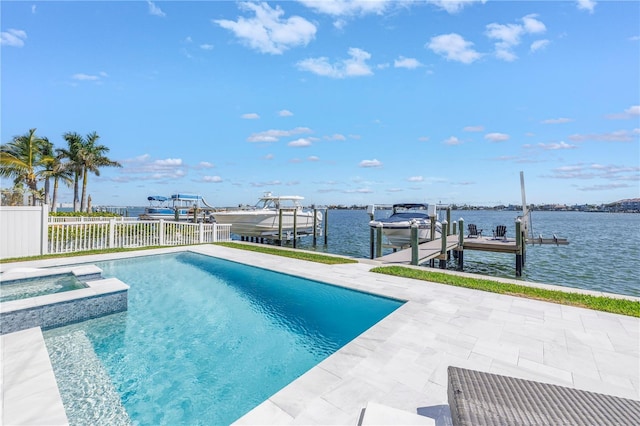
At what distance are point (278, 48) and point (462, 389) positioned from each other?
12414 mm

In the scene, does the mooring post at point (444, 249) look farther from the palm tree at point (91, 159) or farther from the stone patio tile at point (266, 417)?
the palm tree at point (91, 159)

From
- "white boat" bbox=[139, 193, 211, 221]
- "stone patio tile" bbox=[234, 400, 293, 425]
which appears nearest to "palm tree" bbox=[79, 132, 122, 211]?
"white boat" bbox=[139, 193, 211, 221]

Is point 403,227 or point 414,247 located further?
point 403,227

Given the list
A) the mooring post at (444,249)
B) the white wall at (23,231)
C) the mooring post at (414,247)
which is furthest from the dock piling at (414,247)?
the white wall at (23,231)

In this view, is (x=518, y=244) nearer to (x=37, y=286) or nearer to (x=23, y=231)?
(x=37, y=286)

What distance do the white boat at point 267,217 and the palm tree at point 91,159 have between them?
1448 centimetres

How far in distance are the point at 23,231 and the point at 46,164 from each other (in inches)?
715

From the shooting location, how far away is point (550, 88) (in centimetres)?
981

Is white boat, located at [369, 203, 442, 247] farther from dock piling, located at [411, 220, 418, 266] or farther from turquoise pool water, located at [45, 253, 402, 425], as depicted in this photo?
turquoise pool water, located at [45, 253, 402, 425]

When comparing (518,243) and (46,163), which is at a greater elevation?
(46,163)

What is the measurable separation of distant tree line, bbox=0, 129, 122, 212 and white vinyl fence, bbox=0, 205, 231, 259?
1379 centimetres

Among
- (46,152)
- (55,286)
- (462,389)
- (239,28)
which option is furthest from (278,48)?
(46,152)

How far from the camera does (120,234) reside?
36.6 ft

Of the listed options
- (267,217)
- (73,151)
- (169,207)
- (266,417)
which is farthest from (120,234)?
(169,207)
